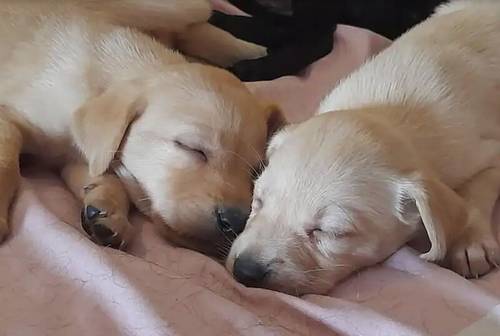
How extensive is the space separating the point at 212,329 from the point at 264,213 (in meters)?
0.35

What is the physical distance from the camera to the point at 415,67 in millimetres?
2311

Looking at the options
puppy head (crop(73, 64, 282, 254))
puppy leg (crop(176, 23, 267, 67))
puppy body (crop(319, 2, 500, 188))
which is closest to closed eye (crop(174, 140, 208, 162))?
puppy head (crop(73, 64, 282, 254))

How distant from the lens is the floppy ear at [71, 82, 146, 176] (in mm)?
2064

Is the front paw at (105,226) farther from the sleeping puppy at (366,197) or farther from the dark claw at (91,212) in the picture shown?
the sleeping puppy at (366,197)

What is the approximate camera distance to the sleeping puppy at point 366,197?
182 cm

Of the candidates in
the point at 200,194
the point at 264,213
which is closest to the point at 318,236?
the point at 264,213

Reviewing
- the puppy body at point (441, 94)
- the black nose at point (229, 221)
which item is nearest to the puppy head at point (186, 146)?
the black nose at point (229, 221)

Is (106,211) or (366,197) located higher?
(366,197)

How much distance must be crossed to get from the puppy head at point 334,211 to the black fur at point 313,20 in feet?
3.34

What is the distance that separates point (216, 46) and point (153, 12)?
257 millimetres

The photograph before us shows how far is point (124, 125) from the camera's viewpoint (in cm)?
208

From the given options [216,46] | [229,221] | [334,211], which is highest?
[334,211]

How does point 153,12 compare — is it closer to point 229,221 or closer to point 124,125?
point 124,125

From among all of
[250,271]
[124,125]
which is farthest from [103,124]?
[250,271]
